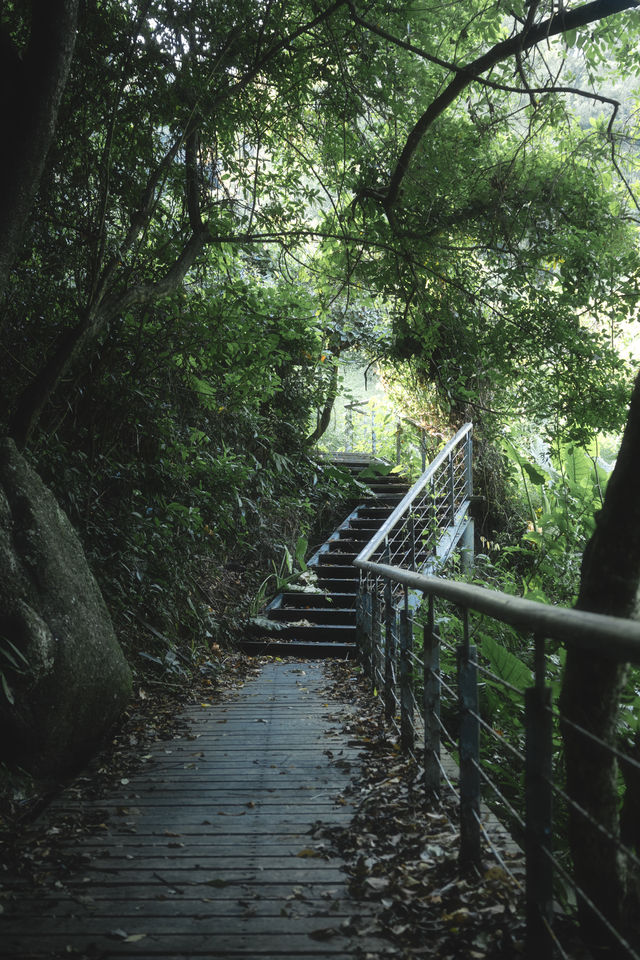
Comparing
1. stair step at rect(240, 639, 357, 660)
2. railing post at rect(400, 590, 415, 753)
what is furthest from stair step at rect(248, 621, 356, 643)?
railing post at rect(400, 590, 415, 753)

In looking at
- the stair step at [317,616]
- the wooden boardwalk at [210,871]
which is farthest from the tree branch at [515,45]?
the stair step at [317,616]

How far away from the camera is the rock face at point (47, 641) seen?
343 centimetres

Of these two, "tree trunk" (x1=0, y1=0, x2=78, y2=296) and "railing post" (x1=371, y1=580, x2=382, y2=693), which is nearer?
"tree trunk" (x1=0, y1=0, x2=78, y2=296)

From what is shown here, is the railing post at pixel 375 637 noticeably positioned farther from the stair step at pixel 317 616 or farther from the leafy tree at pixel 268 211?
the stair step at pixel 317 616

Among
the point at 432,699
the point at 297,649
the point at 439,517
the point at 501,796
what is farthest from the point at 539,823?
the point at 439,517

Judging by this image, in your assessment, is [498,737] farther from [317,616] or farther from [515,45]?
[317,616]

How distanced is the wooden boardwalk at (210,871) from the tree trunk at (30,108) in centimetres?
276

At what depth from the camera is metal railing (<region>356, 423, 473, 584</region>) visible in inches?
324

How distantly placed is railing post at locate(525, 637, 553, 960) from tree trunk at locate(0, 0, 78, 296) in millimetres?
3258

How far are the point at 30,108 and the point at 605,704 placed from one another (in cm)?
378

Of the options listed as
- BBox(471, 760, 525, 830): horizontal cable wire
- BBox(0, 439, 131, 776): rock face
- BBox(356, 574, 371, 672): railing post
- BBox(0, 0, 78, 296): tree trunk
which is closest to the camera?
BBox(471, 760, 525, 830): horizontal cable wire

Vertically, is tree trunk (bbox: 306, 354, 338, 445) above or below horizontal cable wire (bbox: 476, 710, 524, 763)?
above

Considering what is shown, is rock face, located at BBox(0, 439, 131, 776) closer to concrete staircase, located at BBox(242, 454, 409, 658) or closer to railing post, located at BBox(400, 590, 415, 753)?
railing post, located at BBox(400, 590, 415, 753)

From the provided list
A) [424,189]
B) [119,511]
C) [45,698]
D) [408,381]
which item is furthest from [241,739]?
[408,381]
